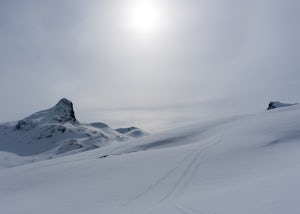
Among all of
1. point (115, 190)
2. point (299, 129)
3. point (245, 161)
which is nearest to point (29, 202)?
point (115, 190)

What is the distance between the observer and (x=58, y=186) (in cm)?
2825

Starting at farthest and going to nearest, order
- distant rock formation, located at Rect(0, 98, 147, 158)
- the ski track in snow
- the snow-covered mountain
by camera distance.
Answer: distant rock formation, located at Rect(0, 98, 147, 158), the snow-covered mountain, the ski track in snow

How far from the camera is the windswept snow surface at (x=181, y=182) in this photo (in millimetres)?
15312

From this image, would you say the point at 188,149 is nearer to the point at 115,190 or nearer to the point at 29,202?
the point at 115,190

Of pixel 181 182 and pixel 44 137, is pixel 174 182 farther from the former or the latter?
pixel 44 137

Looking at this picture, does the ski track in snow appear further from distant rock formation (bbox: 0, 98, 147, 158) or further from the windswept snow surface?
distant rock formation (bbox: 0, 98, 147, 158)

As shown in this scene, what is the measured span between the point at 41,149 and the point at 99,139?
26.7 m

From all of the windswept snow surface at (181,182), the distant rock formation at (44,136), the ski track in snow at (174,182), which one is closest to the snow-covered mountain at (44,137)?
the distant rock formation at (44,136)

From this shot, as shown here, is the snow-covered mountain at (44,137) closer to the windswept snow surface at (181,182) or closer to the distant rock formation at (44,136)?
the distant rock formation at (44,136)

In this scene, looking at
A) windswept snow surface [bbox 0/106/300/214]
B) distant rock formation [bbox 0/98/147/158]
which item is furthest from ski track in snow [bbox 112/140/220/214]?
distant rock formation [bbox 0/98/147/158]

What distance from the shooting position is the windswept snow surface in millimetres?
15312

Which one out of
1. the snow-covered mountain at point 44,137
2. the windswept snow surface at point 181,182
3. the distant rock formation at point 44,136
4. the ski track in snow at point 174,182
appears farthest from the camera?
the distant rock formation at point 44,136

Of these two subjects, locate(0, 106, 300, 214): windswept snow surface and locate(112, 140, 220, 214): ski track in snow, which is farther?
locate(112, 140, 220, 214): ski track in snow

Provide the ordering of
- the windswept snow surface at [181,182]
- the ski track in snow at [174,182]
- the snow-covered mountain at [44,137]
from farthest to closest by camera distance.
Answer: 1. the snow-covered mountain at [44,137]
2. the ski track in snow at [174,182]
3. the windswept snow surface at [181,182]
